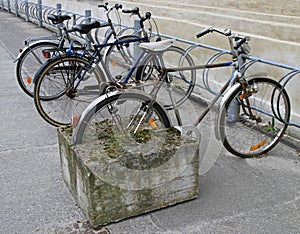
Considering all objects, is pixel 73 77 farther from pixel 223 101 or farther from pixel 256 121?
pixel 256 121

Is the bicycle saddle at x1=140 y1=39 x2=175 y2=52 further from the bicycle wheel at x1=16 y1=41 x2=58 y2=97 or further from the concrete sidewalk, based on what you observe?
the bicycle wheel at x1=16 y1=41 x2=58 y2=97

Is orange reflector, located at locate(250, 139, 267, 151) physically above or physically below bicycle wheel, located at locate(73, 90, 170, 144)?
below

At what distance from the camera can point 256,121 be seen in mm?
4328

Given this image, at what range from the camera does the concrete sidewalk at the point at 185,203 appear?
311 centimetres

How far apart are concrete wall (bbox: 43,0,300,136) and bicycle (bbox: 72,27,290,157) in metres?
0.36

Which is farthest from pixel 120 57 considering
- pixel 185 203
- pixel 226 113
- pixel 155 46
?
pixel 185 203

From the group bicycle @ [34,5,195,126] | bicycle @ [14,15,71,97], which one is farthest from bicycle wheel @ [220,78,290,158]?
bicycle @ [14,15,71,97]

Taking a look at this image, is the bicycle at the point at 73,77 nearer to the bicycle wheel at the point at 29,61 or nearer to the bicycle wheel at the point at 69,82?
the bicycle wheel at the point at 69,82

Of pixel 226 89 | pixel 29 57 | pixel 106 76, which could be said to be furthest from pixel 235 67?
pixel 29 57

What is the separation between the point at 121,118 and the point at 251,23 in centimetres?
283

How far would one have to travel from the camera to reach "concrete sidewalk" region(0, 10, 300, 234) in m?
3.11

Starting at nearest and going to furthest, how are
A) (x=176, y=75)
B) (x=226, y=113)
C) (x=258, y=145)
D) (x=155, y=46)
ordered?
(x=155, y=46) < (x=226, y=113) < (x=258, y=145) < (x=176, y=75)

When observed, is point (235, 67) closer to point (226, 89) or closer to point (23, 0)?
point (226, 89)

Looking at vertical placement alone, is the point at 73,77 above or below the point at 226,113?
below
